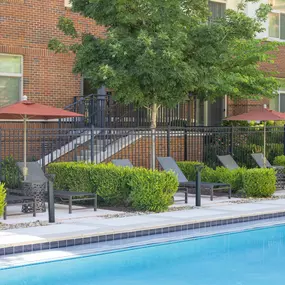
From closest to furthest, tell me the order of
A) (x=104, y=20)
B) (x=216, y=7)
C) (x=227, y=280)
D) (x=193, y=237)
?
(x=227, y=280), (x=193, y=237), (x=104, y=20), (x=216, y=7)

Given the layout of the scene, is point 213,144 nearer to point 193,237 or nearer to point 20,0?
point 20,0

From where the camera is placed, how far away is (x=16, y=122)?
20562 millimetres

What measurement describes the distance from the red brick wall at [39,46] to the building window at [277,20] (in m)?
10.1

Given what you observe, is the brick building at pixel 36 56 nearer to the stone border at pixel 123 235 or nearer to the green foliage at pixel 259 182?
the green foliage at pixel 259 182

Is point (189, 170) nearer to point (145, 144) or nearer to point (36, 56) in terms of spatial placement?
point (145, 144)

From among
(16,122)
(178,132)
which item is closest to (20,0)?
(16,122)

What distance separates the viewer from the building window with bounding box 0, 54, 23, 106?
813 inches

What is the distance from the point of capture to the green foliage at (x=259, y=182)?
1778cm

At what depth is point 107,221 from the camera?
13188mm

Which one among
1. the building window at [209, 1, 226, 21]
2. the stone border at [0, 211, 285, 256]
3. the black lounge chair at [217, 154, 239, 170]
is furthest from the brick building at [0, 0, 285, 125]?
the stone border at [0, 211, 285, 256]

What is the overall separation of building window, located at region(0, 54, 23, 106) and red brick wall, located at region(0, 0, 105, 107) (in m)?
0.19

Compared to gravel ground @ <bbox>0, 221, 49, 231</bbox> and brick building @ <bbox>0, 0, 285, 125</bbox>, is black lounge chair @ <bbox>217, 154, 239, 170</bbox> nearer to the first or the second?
brick building @ <bbox>0, 0, 285, 125</bbox>

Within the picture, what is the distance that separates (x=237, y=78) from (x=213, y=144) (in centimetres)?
296

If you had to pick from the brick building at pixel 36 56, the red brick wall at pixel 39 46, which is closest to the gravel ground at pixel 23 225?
the brick building at pixel 36 56
